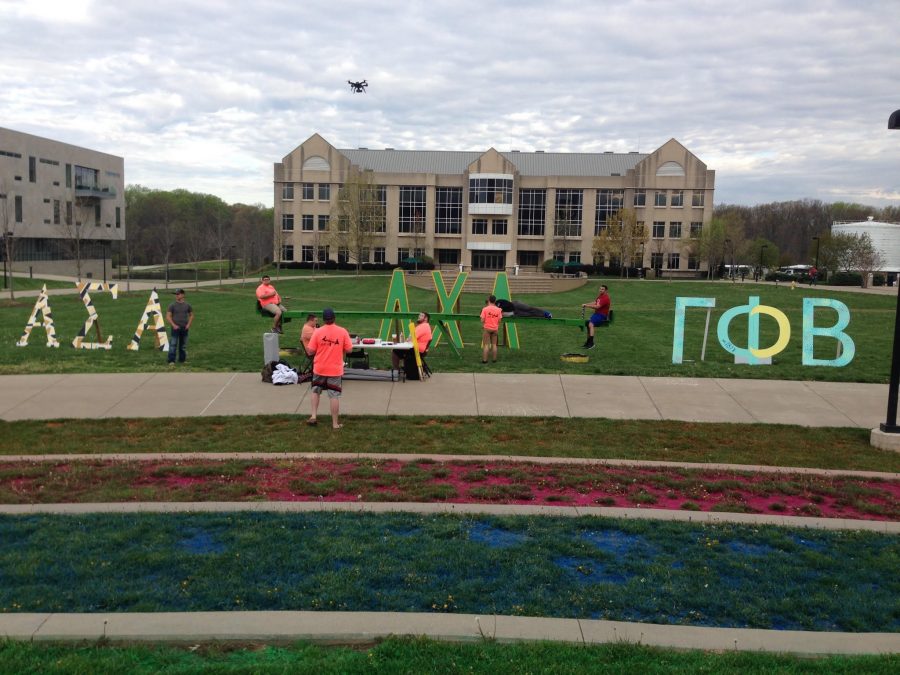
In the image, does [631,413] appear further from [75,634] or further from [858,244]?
[858,244]

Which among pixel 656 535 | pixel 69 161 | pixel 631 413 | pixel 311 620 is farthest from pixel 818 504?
pixel 69 161

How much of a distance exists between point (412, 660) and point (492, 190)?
7966 centimetres

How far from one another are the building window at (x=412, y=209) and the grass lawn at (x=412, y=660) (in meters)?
80.1

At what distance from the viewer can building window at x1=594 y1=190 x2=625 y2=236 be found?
82312 millimetres

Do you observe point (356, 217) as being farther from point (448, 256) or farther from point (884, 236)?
point (884, 236)

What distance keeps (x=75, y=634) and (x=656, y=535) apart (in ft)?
15.6

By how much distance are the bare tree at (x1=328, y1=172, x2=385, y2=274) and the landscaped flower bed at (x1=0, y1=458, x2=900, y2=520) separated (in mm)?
65349

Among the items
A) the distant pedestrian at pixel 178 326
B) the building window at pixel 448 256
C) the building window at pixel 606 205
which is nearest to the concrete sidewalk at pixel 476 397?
the distant pedestrian at pixel 178 326

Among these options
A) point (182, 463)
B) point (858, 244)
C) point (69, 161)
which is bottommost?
point (182, 463)

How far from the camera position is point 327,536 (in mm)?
6750

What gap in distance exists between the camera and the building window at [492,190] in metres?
81.8

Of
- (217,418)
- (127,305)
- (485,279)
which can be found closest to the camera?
(217,418)

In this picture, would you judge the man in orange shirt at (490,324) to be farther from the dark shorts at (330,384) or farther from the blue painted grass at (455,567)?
the blue painted grass at (455,567)

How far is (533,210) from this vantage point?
83.9 m
